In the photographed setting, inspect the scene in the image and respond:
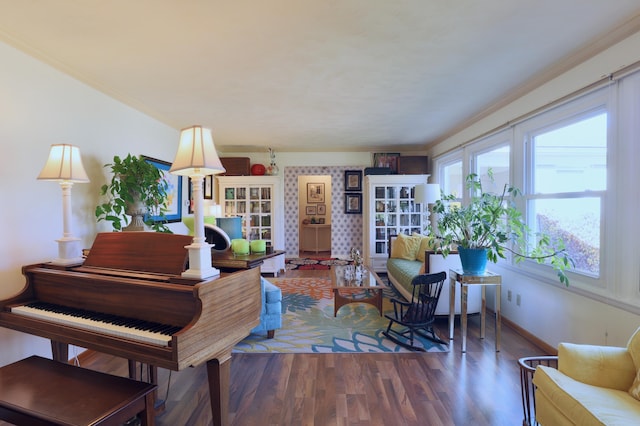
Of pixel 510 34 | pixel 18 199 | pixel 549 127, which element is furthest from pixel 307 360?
pixel 549 127

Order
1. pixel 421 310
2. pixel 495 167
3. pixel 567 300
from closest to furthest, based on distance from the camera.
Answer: pixel 567 300 < pixel 421 310 < pixel 495 167

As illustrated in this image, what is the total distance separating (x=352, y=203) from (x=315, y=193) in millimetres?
2457

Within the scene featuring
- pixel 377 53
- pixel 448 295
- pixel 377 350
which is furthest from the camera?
pixel 448 295

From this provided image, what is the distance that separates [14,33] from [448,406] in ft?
12.6

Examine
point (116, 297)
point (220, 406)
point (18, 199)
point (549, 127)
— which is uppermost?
point (549, 127)

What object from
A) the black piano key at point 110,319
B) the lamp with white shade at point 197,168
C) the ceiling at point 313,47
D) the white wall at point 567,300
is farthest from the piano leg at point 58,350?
the white wall at point 567,300

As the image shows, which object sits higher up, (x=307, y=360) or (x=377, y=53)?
(x=377, y=53)

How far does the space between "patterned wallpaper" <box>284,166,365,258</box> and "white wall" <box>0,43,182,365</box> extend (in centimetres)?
393

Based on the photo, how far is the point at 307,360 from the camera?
2613 mm

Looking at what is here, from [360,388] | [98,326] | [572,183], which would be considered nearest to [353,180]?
[572,183]

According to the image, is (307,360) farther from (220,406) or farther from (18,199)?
(18,199)

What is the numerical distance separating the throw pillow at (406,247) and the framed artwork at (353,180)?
182cm

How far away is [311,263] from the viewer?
21.5 feet

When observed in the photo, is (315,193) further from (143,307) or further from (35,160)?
(143,307)
